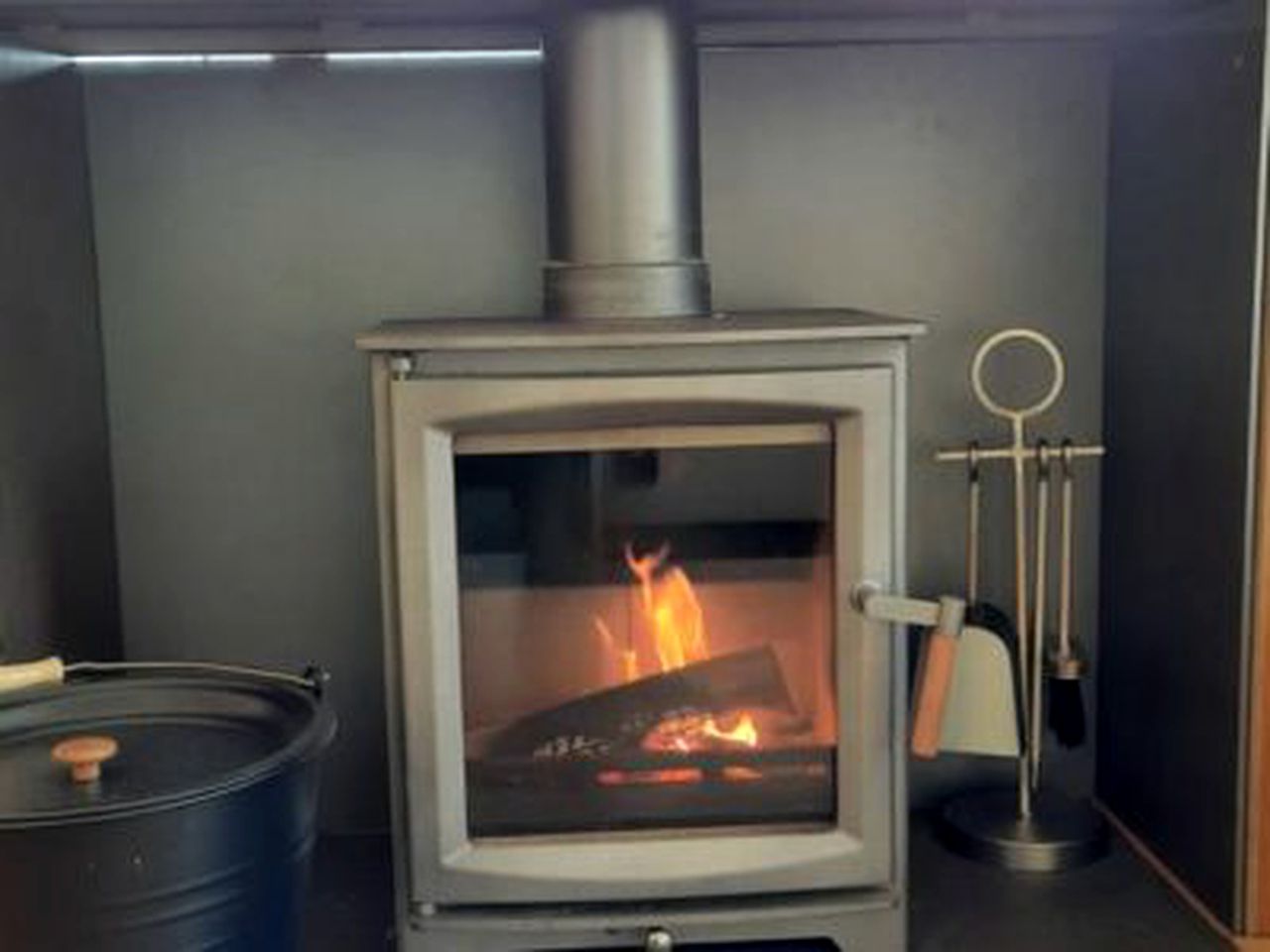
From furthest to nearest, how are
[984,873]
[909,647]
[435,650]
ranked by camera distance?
[909,647] → [984,873] → [435,650]

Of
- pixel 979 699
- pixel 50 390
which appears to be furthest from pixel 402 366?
pixel 979 699

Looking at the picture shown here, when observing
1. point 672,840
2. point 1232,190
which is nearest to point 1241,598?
point 1232,190

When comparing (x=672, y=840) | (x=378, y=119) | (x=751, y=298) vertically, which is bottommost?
(x=672, y=840)

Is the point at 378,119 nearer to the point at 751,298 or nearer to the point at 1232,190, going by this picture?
the point at 751,298

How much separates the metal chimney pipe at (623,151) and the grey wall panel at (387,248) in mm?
268

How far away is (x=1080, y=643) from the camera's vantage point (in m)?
2.00

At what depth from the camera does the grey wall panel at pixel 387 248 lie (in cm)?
192

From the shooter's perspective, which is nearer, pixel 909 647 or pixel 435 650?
pixel 435 650

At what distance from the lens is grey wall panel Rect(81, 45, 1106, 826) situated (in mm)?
1921

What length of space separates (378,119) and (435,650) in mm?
731

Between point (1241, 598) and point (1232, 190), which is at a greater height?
point (1232, 190)

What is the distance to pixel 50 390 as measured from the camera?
69.2 inches

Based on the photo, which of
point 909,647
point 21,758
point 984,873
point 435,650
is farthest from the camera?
point 909,647

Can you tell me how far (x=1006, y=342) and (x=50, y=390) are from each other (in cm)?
110
